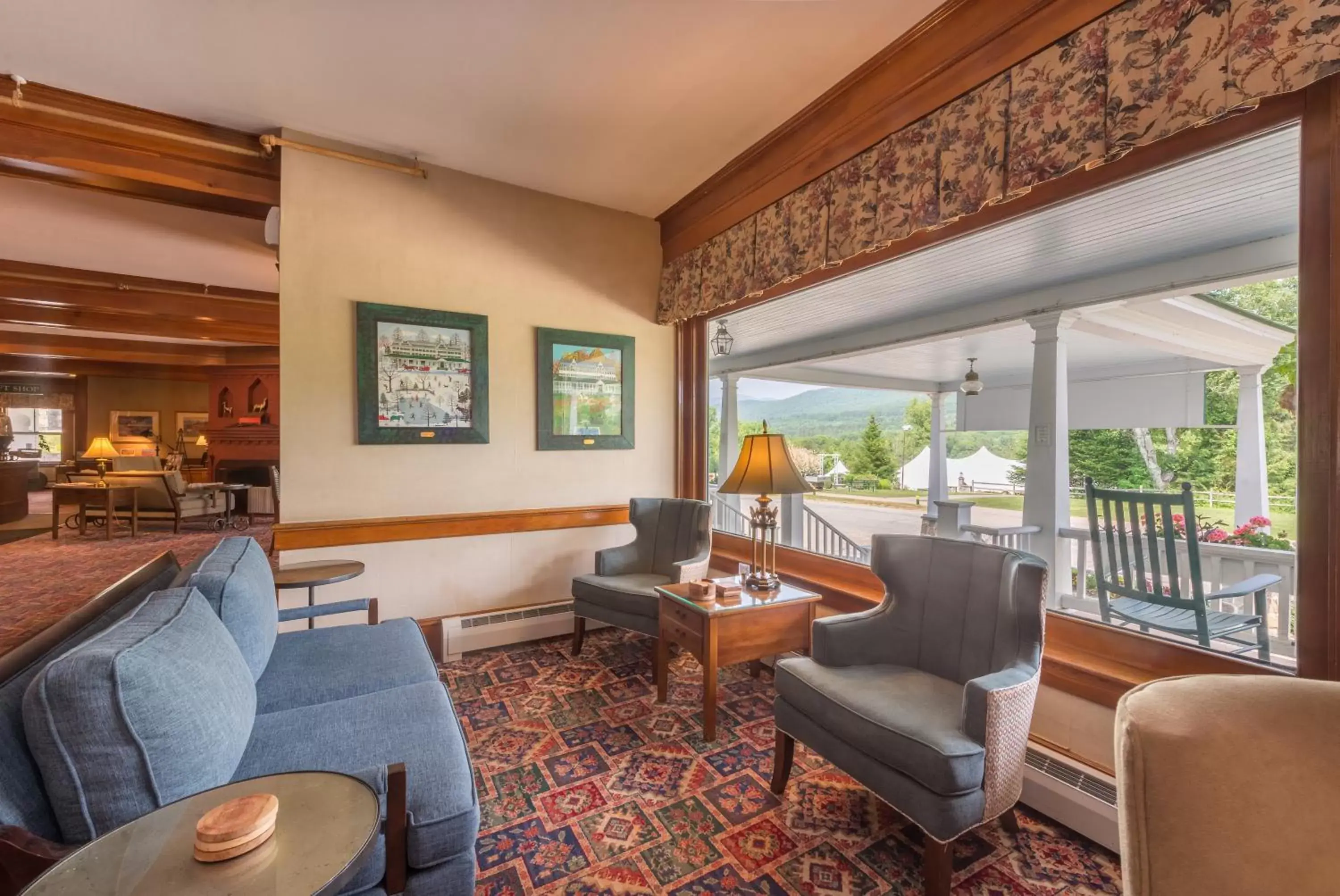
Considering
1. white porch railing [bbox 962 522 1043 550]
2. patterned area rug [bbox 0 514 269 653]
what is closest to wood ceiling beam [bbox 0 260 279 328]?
patterned area rug [bbox 0 514 269 653]

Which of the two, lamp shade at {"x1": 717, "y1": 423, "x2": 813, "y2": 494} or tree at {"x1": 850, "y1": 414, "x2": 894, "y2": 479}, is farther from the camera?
tree at {"x1": 850, "y1": 414, "x2": 894, "y2": 479}

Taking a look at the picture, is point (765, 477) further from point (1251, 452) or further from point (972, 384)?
point (972, 384)

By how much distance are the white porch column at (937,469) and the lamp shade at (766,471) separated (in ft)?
10.7

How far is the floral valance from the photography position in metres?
1.35

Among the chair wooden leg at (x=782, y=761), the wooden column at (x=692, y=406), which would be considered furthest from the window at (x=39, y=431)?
the chair wooden leg at (x=782, y=761)

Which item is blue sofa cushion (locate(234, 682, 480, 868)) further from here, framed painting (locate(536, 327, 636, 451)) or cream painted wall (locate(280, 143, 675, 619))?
framed painting (locate(536, 327, 636, 451))

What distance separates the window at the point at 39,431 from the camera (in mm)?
11211

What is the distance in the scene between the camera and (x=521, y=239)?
355cm

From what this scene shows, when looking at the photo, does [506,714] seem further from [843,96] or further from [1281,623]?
[843,96]

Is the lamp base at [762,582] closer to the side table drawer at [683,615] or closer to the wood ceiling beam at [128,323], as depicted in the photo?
the side table drawer at [683,615]

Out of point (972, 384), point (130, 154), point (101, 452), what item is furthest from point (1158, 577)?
point (101, 452)

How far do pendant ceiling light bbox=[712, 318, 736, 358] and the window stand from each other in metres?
14.3

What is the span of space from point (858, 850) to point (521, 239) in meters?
3.56

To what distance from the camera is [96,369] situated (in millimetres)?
9992
